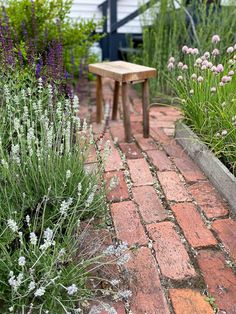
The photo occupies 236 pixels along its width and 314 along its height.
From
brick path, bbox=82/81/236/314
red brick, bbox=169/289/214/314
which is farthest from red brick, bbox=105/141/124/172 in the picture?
red brick, bbox=169/289/214/314

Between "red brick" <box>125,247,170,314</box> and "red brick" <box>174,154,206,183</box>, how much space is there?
0.80 meters

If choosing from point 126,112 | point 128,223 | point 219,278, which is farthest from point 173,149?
point 219,278

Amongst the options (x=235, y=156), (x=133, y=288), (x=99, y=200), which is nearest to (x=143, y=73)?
(x=235, y=156)

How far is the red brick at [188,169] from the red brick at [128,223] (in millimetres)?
520

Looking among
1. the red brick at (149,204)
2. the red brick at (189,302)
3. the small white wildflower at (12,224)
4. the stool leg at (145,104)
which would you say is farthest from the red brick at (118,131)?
the small white wildflower at (12,224)

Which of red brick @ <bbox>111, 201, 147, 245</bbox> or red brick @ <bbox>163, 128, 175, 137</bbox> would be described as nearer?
red brick @ <bbox>111, 201, 147, 245</bbox>

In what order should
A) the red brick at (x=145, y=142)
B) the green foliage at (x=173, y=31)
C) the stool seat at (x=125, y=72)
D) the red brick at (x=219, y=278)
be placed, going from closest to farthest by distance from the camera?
the red brick at (x=219, y=278)
the stool seat at (x=125, y=72)
the red brick at (x=145, y=142)
the green foliage at (x=173, y=31)

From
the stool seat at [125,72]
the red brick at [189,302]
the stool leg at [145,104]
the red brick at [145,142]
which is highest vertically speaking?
the stool seat at [125,72]

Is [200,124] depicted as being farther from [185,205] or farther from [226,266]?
[226,266]

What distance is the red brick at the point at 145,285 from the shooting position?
4.58ft

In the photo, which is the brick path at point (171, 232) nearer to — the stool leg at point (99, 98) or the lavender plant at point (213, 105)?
the lavender plant at point (213, 105)

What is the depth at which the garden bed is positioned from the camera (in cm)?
203

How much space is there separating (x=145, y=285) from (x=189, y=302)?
197 millimetres

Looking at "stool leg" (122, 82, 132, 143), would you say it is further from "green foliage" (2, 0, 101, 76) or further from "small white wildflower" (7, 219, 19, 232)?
"small white wildflower" (7, 219, 19, 232)
